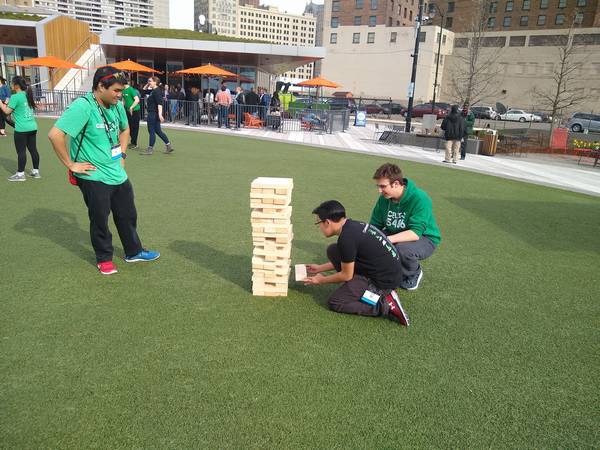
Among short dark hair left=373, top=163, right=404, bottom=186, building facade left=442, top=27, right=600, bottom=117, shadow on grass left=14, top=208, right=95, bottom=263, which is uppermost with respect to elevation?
building facade left=442, top=27, right=600, bottom=117

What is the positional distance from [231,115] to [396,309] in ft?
64.0

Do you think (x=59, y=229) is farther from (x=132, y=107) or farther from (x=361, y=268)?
(x=132, y=107)

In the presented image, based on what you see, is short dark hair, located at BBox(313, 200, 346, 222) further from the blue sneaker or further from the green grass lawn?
the blue sneaker

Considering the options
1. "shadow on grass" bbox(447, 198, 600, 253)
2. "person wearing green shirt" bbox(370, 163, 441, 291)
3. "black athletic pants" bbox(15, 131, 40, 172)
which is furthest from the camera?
"black athletic pants" bbox(15, 131, 40, 172)

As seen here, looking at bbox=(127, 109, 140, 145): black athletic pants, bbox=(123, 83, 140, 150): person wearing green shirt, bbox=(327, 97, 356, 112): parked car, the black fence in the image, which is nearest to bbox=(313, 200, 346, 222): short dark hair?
bbox=(123, 83, 140, 150): person wearing green shirt

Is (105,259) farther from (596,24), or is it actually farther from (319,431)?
(596,24)

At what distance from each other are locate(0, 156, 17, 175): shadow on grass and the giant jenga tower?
7.82 m

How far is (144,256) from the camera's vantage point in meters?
5.48

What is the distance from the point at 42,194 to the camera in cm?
824

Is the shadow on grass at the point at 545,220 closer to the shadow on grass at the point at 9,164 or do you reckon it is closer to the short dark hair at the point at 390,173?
the short dark hair at the point at 390,173

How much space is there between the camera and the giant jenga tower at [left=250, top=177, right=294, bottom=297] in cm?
440

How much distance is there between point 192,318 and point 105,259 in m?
1.46

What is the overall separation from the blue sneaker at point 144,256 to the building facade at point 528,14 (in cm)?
7024

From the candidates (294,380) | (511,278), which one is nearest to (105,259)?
(294,380)
